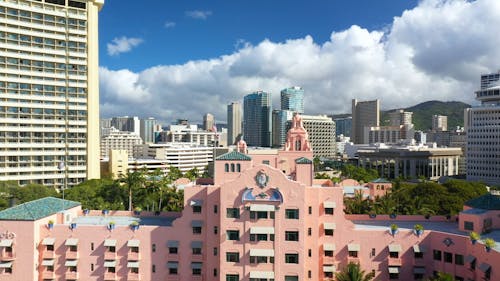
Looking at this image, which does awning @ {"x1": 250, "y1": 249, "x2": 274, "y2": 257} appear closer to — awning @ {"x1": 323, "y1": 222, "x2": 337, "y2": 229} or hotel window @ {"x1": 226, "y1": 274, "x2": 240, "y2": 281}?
hotel window @ {"x1": 226, "y1": 274, "x2": 240, "y2": 281}

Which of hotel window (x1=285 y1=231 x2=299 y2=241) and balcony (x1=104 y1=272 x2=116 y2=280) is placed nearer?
hotel window (x1=285 y1=231 x2=299 y2=241)

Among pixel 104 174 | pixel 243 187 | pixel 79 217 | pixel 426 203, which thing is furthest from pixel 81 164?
pixel 426 203

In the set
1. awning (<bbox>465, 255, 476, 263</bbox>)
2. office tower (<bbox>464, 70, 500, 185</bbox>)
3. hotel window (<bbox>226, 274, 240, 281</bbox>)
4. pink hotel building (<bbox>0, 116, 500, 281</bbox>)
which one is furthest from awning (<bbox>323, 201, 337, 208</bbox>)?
office tower (<bbox>464, 70, 500, 185</bbox>)

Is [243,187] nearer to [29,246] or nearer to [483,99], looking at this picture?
[29,246]

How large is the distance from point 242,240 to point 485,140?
17842cm

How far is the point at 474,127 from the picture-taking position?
18775cm

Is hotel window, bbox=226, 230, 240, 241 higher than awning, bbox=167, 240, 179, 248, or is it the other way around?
hotel window, bbox=226, 230, 240, 241

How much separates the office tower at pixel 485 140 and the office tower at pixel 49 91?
576ft

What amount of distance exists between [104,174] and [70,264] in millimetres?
114939

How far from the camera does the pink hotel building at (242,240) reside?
47125mm

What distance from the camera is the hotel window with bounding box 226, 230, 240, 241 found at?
47.8 metres

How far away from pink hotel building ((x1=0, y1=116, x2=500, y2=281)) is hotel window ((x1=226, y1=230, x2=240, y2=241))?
130 mm

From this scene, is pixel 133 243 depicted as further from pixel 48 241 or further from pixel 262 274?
pixel 262 274

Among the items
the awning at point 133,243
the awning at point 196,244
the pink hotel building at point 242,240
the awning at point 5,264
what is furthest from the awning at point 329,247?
the awning at point 5,264
